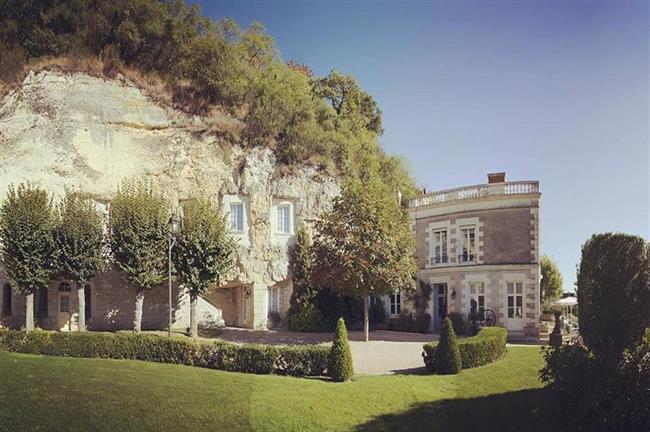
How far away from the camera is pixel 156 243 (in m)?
27.7

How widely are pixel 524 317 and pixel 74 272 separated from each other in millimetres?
21175

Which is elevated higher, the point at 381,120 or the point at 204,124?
the point at 381,120

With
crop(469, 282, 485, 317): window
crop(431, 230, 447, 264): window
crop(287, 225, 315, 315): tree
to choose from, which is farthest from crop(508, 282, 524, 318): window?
crop(287, 225, 315, 315): tree

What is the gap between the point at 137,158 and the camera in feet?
105

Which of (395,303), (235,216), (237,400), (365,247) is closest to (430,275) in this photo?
(395,303)

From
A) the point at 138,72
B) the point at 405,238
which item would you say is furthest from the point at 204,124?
the point at 405,238

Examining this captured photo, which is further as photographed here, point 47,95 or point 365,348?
point 47,95

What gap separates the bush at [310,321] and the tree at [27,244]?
492 inches

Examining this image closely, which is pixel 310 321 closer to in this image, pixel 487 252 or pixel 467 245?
pixel 467 245

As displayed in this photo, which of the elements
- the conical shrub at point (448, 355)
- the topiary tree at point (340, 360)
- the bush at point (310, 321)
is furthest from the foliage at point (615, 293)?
the bush at point (310, 321)

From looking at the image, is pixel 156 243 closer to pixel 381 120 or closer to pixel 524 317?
pixel 524 317

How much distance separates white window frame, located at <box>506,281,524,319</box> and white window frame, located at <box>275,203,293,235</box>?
12615 millimetres

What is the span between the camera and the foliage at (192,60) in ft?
109

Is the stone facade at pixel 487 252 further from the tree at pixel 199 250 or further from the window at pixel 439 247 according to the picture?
the tree at pixel 199 250
